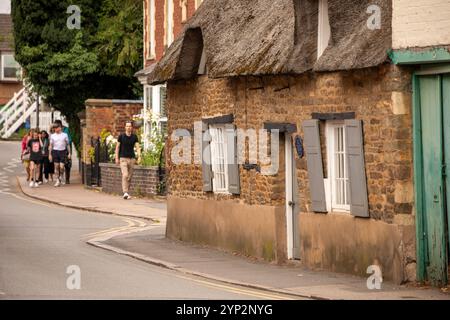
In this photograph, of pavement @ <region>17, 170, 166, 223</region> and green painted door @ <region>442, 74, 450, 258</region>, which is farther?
pavement @ <region>17, 170, 166, 223</region>

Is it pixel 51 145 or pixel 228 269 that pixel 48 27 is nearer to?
pixel 51 145

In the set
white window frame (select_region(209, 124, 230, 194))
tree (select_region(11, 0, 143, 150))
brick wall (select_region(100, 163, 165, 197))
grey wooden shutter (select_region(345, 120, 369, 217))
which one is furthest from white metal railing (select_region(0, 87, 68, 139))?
grey wooden shutter (select_region(345, 120, 369, 217))

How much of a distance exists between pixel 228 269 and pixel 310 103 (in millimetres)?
2773

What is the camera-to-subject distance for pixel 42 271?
1891 cm

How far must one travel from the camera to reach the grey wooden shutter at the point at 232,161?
2264 cm

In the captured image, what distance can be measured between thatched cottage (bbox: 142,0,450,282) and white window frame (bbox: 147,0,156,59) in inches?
750

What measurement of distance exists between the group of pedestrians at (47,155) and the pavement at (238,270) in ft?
37.8

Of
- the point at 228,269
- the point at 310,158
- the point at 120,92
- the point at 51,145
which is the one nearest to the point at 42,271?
the point at 228,269

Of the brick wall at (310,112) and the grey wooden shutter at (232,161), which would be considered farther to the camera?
the grey wooden shutter at (232,161)

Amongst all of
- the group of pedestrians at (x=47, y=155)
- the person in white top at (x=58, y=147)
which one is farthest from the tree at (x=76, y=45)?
the person in white top at (x=58, y=147)

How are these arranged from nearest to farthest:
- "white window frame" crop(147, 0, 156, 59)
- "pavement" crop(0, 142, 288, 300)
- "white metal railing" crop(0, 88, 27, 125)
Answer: "pavement" crop(0, 142, 288, 300), "white window frame" crop(147, 0, 156, 59), "white metal railing" crop(0, 88, 27, 125)

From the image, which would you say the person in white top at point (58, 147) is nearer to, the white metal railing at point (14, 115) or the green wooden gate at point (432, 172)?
the green wooden gate at point (432, 172)

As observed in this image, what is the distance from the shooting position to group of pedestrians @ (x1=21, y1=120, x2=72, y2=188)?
4231 cm

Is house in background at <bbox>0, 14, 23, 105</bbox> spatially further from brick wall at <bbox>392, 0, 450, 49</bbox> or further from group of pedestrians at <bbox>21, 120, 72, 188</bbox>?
brick wall at <bbox>392, 0, 450, 49</bbox>
